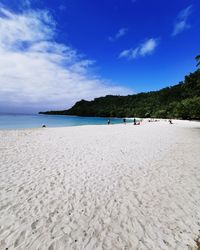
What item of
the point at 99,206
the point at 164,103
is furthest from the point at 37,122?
the point at 164,103

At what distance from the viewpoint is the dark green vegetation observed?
3128 cm

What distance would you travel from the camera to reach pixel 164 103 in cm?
12044

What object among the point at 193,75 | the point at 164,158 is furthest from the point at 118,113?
the point at 164,158

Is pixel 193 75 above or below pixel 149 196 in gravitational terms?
above

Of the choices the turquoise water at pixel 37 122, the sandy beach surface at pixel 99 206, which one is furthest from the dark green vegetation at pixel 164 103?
the turquoise water at pixel 37 122

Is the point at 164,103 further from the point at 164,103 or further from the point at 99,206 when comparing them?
the point at 99,206

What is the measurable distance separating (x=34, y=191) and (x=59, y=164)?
2.77 m

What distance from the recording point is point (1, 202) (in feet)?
14.6

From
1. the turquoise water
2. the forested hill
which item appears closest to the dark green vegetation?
the forested hill

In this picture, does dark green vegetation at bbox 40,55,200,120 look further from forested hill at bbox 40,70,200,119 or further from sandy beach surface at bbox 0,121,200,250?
sandy beach surface at bbox 0,121,200,250

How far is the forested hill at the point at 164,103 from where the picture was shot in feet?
104

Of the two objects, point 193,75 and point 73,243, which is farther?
point 193,75

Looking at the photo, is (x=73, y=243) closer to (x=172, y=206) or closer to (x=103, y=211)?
(x=103, y=211)

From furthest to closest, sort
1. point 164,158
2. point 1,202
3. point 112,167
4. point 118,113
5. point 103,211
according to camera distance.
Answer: point 118,113
point 164,158
point 112,167
point 1,202
point 103,211
